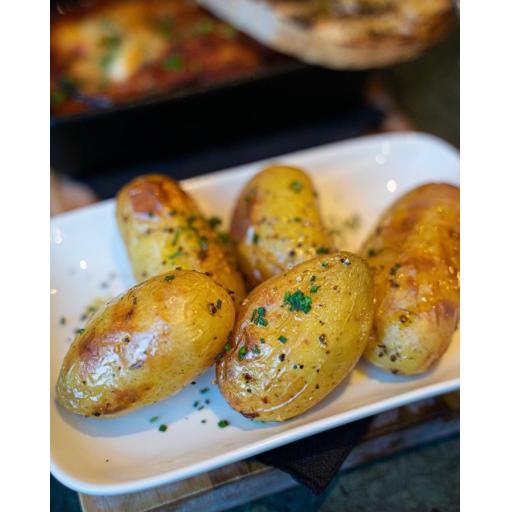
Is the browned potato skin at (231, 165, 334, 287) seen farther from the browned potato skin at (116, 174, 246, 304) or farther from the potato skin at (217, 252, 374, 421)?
the potato skin at (217, 252, 374, 421)

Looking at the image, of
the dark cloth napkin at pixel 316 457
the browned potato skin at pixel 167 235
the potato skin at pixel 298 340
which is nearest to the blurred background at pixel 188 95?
the browned potato skin at pixel 167 235

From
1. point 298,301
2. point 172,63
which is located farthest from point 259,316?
point 172,63

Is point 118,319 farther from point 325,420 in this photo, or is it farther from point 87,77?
point 87,77

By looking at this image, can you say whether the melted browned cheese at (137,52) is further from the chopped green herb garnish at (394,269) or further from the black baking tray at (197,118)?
the chopped green herb garnish at (394,269)

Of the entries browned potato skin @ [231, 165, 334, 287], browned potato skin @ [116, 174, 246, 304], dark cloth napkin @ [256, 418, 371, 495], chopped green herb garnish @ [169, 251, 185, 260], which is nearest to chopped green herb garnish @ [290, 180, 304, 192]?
browned potato skin @ [231, 165, 334, 287]

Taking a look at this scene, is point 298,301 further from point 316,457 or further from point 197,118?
point 197,118
